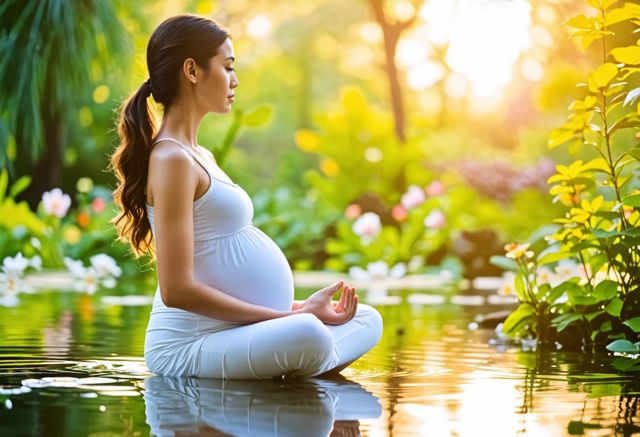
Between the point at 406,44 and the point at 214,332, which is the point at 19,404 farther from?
the point at 406,44

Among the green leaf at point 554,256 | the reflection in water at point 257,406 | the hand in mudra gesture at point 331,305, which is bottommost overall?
the reflection in water at point 257,406

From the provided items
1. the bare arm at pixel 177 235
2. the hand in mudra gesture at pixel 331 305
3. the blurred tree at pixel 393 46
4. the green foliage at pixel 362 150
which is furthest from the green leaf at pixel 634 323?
the blurred tree at pixel 393 46

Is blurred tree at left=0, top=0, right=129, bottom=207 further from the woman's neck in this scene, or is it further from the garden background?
the woman's neck

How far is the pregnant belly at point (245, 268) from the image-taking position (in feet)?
13.1

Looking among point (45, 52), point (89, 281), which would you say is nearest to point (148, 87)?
point (89, 281)

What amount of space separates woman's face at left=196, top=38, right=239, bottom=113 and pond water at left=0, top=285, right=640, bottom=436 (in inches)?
36.0

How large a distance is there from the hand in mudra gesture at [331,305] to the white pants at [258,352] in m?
0.09

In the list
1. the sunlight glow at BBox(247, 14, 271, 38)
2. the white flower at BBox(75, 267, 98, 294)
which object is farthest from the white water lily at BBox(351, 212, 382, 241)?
the sunlight glow at BBox(247, 14, 271, 38)

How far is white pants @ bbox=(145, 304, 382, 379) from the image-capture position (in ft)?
12.7

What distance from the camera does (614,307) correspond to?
5.00m

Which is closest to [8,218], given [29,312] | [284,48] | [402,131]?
[29,312]

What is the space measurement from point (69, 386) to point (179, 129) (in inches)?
35.3

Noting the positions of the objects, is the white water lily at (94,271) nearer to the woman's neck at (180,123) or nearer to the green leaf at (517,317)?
the green leaf at (517,317)

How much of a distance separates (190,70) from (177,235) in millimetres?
576
